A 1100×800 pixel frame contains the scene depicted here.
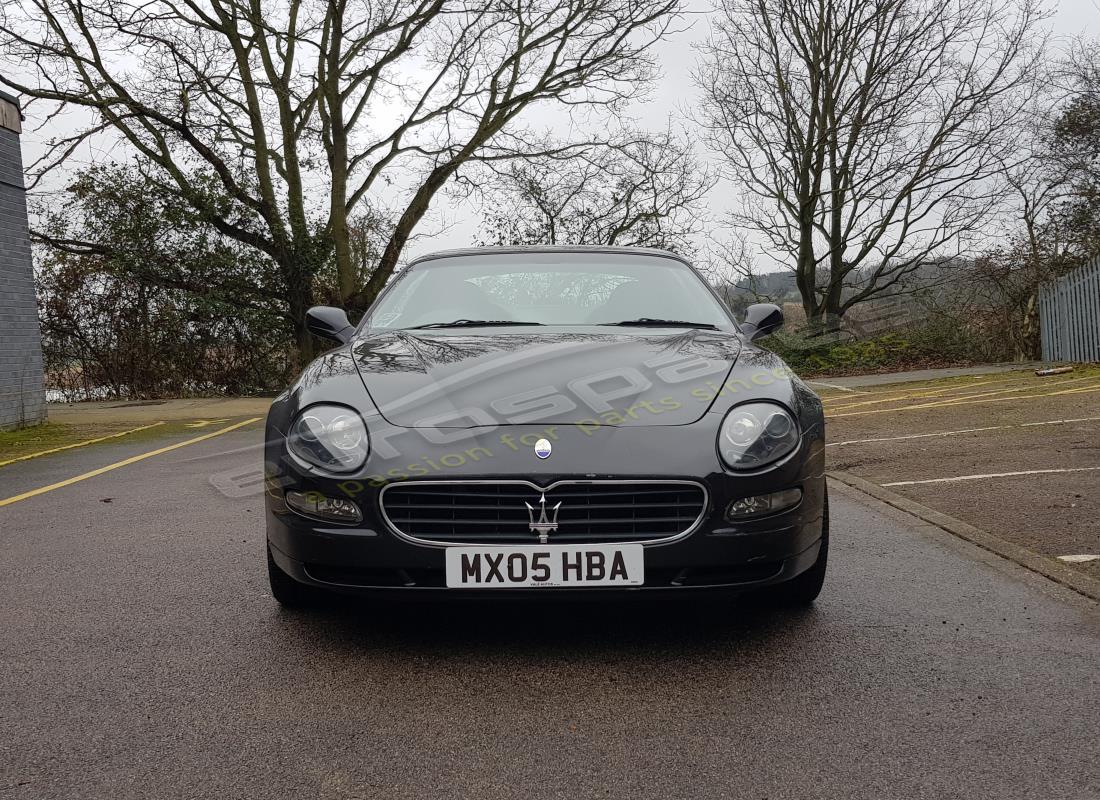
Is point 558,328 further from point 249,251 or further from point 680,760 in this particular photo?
point 249,251

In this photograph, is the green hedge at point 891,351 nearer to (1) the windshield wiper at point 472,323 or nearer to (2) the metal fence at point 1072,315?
(2) the metal fence at point 1072,315

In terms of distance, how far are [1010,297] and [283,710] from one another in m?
17.8

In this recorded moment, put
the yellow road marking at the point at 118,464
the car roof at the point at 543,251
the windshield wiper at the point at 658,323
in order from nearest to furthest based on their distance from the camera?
1. the windshield wiper at the point at 658,323
2. the car roof at the point at 543,251
3. the yellow road marking at the point at 118,464

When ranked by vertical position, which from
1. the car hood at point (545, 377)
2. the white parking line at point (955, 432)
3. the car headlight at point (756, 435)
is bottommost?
the white parking line at point (955, 432)

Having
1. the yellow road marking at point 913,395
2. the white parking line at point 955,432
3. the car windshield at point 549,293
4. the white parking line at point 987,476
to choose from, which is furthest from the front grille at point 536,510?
the yellow road marking at point 913,395

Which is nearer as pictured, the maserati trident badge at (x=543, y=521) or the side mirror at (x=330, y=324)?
the maserati trident badge at (x=543, y=521)

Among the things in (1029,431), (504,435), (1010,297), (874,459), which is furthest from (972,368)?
(504,435)

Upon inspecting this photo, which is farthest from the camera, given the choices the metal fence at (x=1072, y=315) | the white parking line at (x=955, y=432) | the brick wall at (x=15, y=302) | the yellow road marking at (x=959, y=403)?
the metal fence at (x=1072, y=315)

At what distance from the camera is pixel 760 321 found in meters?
4.30

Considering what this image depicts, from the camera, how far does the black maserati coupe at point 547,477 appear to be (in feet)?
9.27

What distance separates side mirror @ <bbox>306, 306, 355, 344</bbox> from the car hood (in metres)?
0.42

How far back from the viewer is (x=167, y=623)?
345 cm

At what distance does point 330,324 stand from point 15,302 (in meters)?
9.17

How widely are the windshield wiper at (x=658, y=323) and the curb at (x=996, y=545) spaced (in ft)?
5.11
